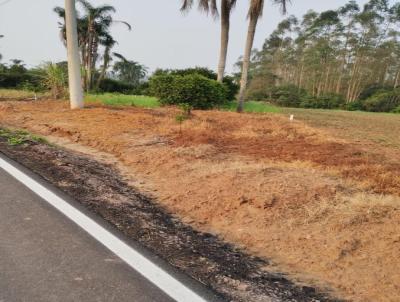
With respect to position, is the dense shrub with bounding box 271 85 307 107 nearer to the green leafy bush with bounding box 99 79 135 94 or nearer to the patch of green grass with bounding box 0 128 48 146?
the green leafy bush with bounding box 99 79 135 94

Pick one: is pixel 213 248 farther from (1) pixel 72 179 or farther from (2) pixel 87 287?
(1) pixel 72 179

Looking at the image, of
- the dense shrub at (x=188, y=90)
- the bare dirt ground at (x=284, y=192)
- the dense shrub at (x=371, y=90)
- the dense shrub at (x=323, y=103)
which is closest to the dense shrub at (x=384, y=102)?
the dense shrub at (x=323, y=103)

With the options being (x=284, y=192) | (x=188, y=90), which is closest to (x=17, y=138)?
(x=284, y=192)

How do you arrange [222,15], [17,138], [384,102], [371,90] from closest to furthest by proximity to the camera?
[17,138], [222,15], [384,102], [371,90]

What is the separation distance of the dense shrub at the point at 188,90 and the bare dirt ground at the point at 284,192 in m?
6.86

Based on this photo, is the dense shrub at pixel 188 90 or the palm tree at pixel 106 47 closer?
the dense shrub at pixel 188 90

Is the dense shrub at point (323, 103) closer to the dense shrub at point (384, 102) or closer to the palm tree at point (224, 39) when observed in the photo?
the dense shrub at point (384, 102)

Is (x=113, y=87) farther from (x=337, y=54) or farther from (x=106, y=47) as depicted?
(x=337, y=54)

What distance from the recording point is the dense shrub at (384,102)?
4181 centimetres

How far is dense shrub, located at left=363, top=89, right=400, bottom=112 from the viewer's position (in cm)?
4181

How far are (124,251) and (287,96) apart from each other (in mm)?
45767

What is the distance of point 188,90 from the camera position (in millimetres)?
15688

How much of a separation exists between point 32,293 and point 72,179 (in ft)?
9.01

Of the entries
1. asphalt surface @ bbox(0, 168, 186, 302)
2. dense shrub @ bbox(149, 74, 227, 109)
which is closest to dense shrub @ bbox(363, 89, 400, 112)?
dense shrub @ bbox(149, 74, 227, 109)
